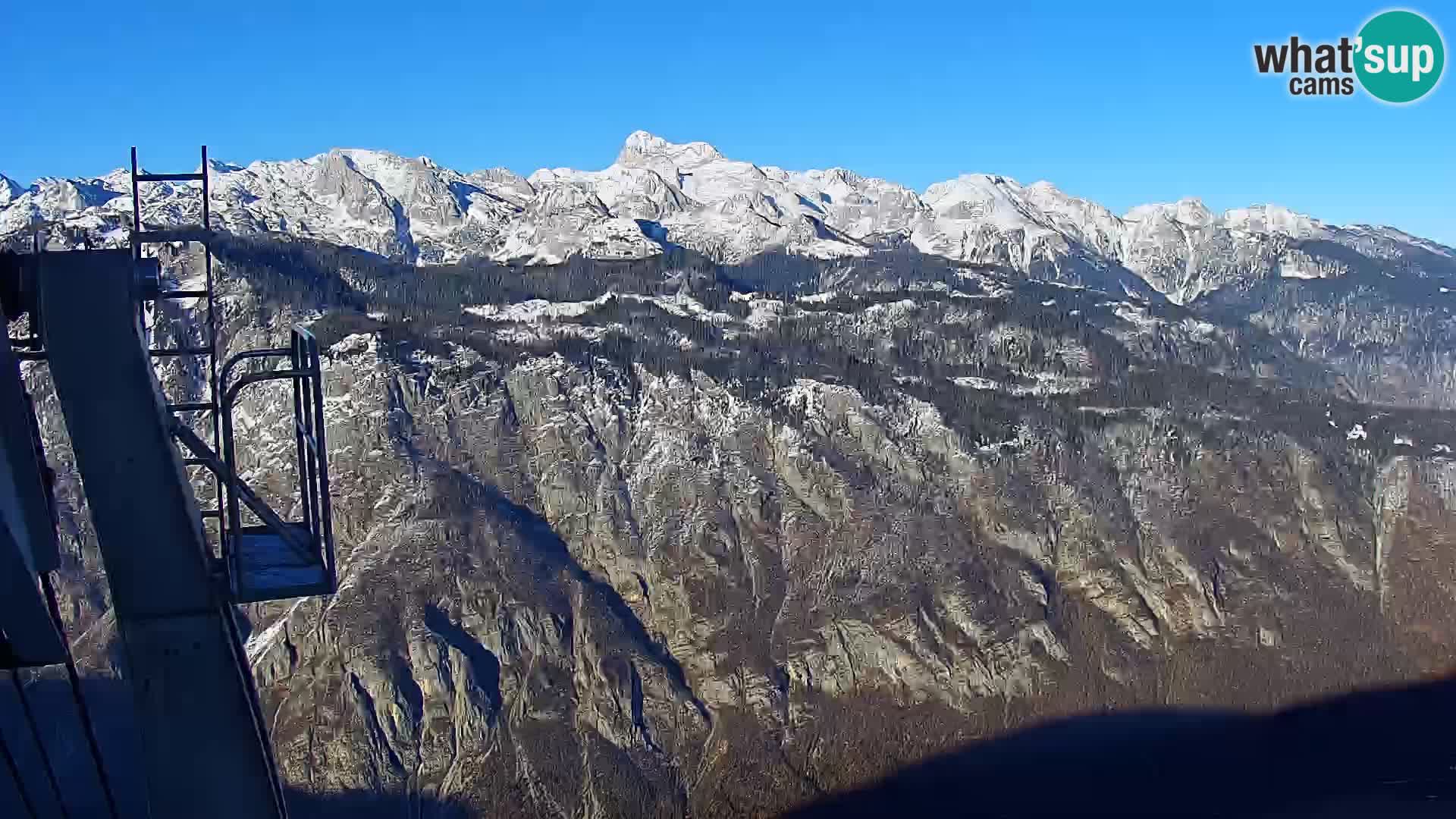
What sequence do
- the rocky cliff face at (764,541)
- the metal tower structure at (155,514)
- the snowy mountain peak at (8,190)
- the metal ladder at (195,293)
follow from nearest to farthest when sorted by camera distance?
the metal tower structure at (155,514) → the metal ladder at (195,293) → the rocky cliff face at (764,541) → the snowy mountain peak at (8,190)

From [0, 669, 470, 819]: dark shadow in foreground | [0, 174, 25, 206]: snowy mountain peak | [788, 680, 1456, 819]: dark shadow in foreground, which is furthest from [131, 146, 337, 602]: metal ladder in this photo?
[0, 174, 25, 206]: snowy mountain peak

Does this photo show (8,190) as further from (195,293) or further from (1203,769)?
(195,293)

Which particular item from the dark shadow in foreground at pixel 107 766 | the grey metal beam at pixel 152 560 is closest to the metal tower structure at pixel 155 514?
the grey metal beam at pixel 152 560

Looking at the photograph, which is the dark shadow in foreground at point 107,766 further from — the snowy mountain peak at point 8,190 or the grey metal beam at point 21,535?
the snowy mountain peak at point 8,190

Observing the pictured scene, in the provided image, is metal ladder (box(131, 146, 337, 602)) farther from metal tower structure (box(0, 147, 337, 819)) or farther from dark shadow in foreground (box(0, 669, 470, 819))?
dark shadow in foreground (box(0, 669, 470, 819))

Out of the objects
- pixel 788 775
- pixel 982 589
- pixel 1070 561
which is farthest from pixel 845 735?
pixel 1070 561
